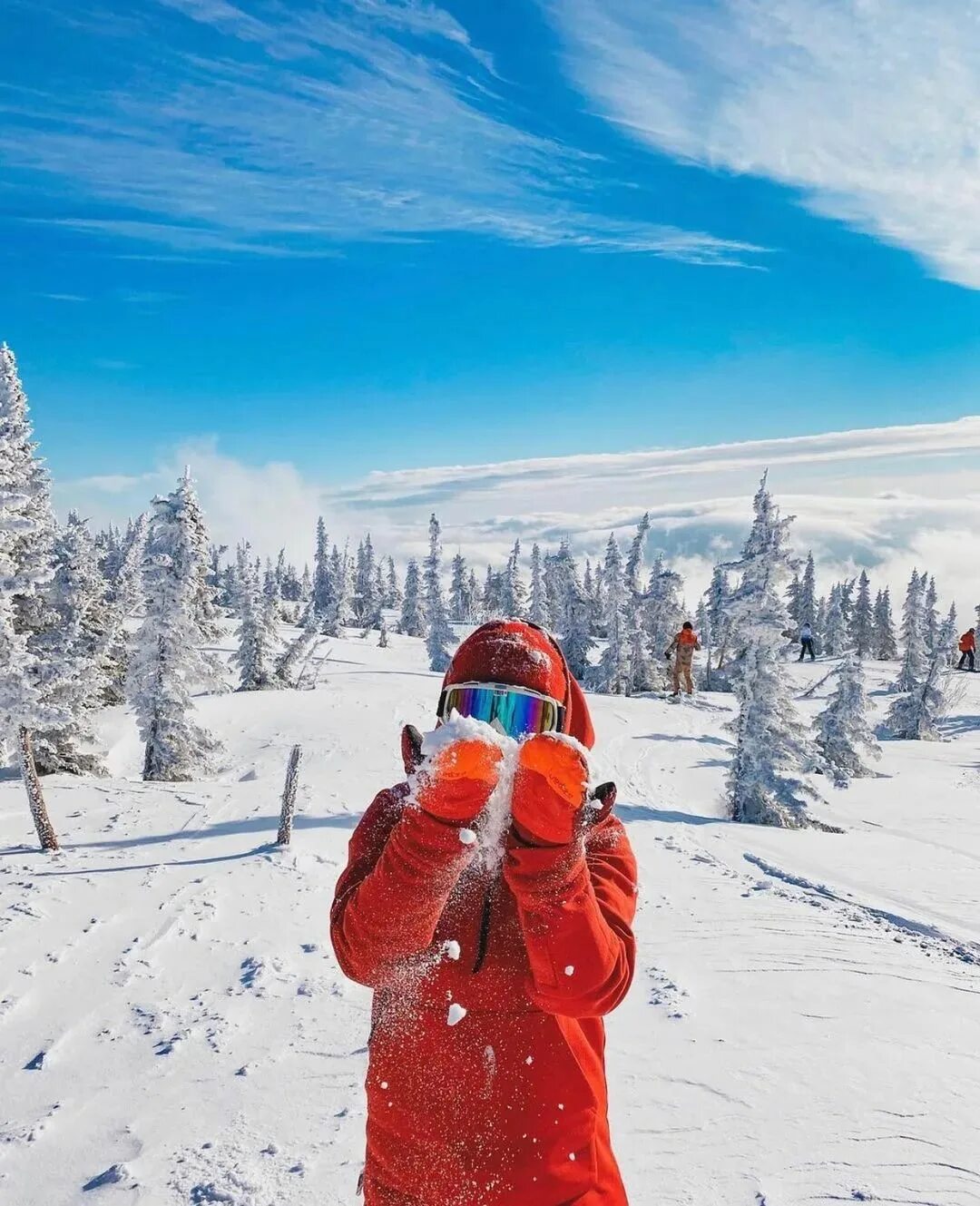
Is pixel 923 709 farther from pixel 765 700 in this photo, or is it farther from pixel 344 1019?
pixel 344 1019

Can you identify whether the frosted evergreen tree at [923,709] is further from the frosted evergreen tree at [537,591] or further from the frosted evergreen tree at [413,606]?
the frosted evergreen tree at [413,606]

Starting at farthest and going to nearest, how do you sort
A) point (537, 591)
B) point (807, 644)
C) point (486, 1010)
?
point (537, 591) → point (807, 644) → point (486, 1010)

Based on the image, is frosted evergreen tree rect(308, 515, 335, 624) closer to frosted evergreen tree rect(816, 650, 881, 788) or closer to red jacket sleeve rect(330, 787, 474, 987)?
frosted evergreen tree rect(816, 650, 881, 788)

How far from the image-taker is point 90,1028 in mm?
7246

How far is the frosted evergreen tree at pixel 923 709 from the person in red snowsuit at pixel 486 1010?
4381 cm

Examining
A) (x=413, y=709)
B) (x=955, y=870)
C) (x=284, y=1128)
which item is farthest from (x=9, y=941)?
(x=413, y=709)

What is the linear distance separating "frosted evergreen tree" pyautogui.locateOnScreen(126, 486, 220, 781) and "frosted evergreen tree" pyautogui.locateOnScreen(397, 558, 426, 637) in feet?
236

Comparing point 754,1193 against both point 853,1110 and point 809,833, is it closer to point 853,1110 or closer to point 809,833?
point 853,1110

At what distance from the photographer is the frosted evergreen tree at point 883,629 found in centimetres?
8325

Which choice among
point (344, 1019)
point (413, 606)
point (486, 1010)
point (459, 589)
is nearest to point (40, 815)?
point (344, 1019)

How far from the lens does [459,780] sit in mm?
1802

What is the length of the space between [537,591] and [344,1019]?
90.4 m

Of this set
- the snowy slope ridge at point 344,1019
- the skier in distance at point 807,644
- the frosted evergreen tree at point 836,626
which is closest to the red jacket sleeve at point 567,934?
the snowy slope ridge at point 344,1019

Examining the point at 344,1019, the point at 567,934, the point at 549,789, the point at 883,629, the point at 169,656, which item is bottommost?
the point at 883,629
